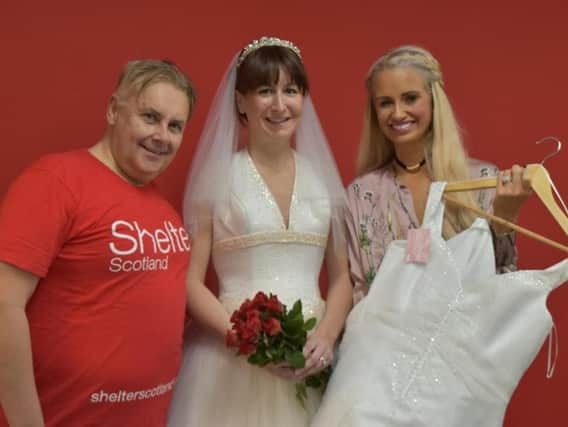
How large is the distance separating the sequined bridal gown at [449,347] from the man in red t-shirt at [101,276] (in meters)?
0.42

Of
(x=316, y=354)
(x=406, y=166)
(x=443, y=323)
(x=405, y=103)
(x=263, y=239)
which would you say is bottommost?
(x=316, y=354)

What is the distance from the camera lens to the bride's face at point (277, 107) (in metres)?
1.72

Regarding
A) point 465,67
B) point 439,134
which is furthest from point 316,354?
point 465,67

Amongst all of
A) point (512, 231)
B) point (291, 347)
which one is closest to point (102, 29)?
point (291, 347)

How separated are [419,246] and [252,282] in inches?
16.7

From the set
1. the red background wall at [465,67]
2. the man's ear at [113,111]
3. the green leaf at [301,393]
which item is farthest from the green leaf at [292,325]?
the red background wall at [465,67]

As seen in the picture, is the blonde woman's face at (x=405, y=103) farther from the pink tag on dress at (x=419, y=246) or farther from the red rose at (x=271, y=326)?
the red rose at (x=271, y=326)

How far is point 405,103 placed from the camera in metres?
1.79

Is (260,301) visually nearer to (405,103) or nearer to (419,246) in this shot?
(419,246)

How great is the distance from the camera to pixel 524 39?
2139 mm

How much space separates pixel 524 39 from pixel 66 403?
65.3 inches

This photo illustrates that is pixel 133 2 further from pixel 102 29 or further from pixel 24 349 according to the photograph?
pixel 24 349

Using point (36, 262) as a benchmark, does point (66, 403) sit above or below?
below

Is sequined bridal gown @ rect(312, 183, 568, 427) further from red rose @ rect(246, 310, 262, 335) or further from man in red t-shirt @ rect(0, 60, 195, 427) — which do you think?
man in red t-shirt @ rect(0, 60, 195, 427)
